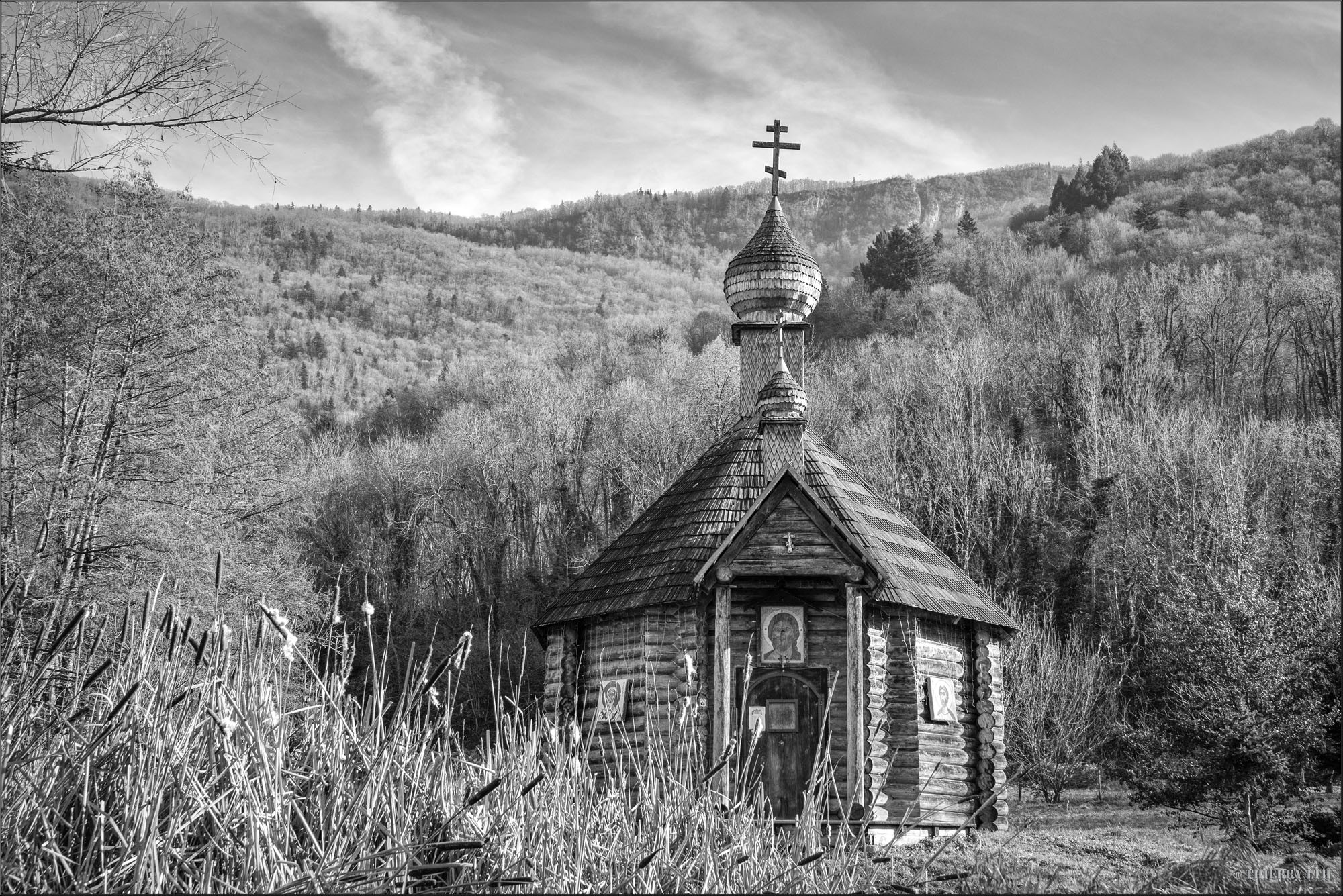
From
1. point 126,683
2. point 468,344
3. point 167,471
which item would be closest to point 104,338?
point 167,471

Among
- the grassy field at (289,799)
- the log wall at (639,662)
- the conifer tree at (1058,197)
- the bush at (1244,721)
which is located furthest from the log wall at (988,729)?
the conifer tree at (1058,197)

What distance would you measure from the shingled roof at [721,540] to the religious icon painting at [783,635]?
1024 mm

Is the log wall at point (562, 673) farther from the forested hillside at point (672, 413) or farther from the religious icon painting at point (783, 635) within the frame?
the forested hillside at point (672, 413)

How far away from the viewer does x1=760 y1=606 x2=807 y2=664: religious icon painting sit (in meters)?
14.8

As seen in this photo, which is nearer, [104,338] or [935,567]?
[935,567]

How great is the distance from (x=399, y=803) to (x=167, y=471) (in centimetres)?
2000

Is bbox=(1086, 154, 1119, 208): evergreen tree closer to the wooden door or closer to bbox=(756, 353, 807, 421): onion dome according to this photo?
bbox=(756, 353, 807, 421): onion dome

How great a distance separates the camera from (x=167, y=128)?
23.1 feet

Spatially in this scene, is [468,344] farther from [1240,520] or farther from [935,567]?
[935,567]

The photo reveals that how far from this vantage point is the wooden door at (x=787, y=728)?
14359 mm

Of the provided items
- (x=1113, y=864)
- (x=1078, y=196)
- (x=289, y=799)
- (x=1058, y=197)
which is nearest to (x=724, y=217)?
(x=1058, y=197)

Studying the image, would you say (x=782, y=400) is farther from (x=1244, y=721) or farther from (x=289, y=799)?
(x=289, y=799)

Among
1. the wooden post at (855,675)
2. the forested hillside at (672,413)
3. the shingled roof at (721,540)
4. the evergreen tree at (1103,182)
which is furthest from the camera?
the evergreen tree at (1103,182)

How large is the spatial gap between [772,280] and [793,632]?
777 centimetres
